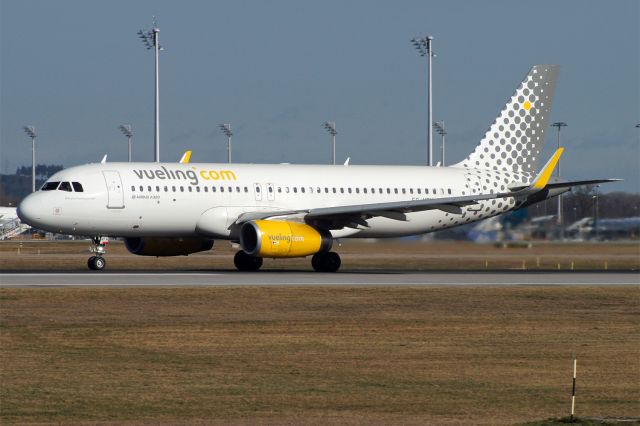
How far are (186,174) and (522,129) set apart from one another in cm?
1674

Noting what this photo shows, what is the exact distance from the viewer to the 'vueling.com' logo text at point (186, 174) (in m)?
43.8

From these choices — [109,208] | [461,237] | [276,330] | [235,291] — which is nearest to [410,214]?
[461,237]

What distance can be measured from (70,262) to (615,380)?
38.8 meters

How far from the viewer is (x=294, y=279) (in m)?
39.8

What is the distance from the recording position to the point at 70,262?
5575 cm

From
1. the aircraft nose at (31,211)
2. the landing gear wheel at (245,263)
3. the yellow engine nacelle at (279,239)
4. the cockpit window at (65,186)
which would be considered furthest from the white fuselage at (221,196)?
the yellow engine nacelle at (279,239)

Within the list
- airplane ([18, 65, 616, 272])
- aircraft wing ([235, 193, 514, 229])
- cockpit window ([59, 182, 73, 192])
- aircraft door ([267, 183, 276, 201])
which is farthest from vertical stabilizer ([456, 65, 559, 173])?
cockpit window ([59, 182, 73, 192])

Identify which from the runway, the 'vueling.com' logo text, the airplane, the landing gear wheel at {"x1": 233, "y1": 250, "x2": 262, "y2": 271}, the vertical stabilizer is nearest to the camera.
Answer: the runway

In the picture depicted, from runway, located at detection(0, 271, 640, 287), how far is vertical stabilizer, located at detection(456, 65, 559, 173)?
822 cm

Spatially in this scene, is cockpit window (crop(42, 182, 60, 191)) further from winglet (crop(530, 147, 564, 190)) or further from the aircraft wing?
winglet (crop(530, 147, 564, 190))

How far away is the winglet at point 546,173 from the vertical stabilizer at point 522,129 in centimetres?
657

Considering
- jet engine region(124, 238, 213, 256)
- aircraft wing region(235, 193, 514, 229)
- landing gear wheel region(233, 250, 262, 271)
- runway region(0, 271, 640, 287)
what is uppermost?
aircraft wing region(235, 193, 514, 229)

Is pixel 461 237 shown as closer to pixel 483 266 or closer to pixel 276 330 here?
pixel 483 266

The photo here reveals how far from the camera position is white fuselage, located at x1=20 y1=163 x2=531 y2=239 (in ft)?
140
